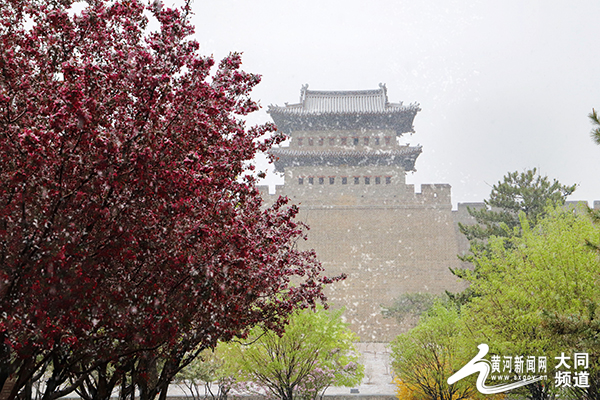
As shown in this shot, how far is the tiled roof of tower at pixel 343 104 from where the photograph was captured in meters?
31.9

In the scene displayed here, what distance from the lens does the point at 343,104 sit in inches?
1313

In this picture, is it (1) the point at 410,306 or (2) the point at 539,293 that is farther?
(1) the point at 410,306

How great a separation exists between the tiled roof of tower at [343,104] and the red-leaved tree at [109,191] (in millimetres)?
28433

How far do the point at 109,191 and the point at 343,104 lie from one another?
31.2 metres

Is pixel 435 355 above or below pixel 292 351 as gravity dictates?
below

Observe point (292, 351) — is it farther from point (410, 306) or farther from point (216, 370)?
point (410, 306)

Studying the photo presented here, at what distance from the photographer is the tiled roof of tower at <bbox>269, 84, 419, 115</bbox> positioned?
3191cm

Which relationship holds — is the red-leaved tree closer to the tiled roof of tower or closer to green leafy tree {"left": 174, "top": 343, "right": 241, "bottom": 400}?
green leafy tree {"left": 174, "top": 343, "right": 241, "bottom": 400}

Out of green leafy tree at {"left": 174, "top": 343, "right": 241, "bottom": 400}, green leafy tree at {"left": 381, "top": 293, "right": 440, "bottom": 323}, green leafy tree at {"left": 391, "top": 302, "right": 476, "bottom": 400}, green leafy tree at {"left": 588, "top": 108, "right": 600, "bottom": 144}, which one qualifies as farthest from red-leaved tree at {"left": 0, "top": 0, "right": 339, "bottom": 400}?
green leafy tree at {"left": 381, "top": 293, "right": 440, "bottom": 323}

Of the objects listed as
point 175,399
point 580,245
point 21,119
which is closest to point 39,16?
point 21,119

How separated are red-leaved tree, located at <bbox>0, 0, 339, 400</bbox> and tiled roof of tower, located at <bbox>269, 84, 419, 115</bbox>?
28433 millimetres

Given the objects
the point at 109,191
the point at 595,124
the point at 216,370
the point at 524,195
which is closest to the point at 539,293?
the point at 595,124

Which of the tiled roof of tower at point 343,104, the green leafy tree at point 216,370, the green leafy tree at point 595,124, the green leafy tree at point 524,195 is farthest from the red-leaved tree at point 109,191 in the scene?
the tiled roof of tower at point 343,104

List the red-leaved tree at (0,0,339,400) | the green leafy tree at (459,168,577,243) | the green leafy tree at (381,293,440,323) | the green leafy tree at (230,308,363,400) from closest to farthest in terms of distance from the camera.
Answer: the red-leaved tree at (0,0,339,400) → the green leafy tree at (230,308,363,400) → the green leafy tree at (459,168,577,243) → the green leafy tree at (381,293,440,323)
